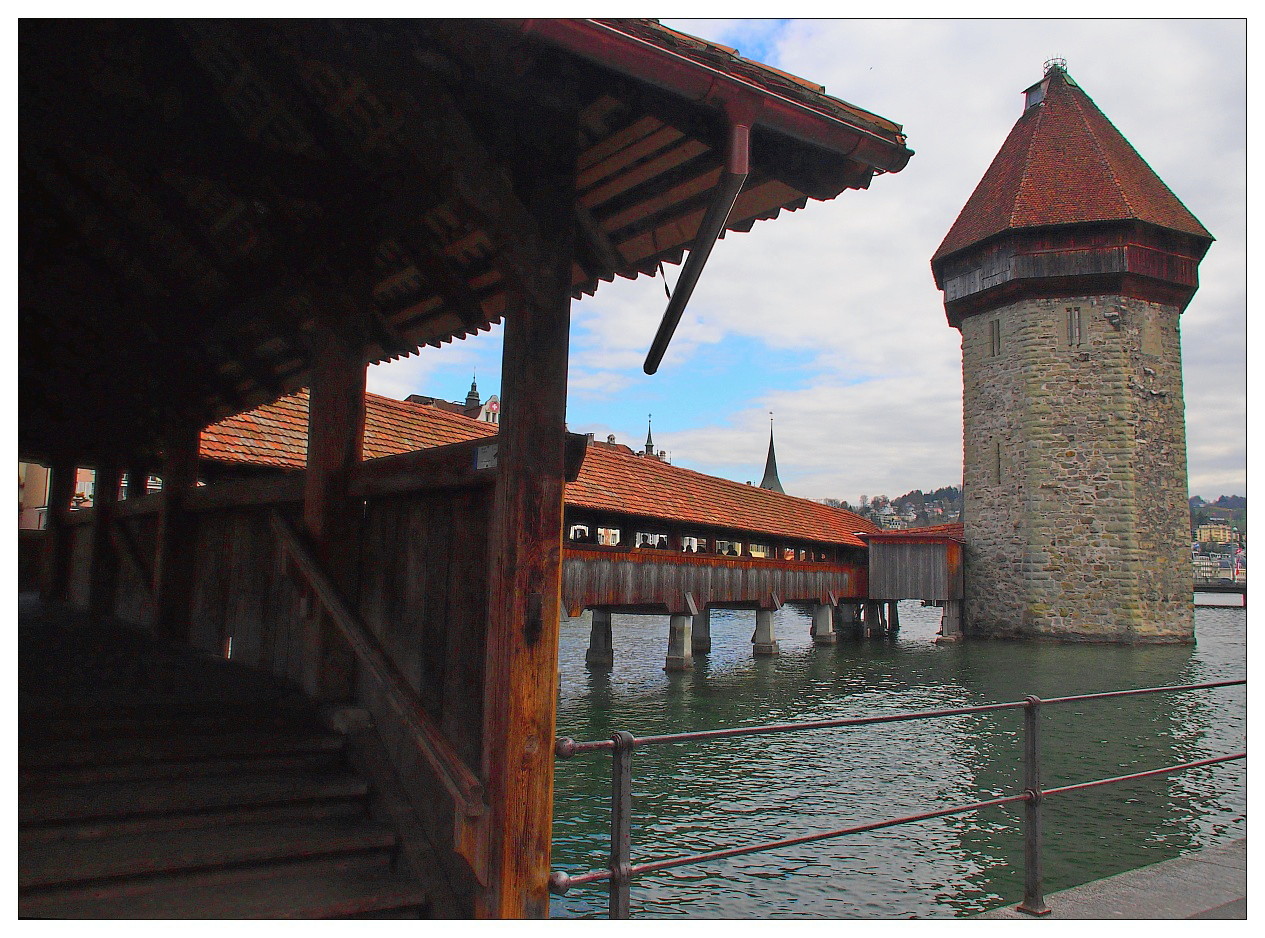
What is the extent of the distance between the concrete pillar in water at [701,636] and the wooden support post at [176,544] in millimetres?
16525

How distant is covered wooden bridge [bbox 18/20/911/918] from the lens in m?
2.82

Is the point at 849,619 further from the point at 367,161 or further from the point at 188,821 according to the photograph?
the point at 188,821

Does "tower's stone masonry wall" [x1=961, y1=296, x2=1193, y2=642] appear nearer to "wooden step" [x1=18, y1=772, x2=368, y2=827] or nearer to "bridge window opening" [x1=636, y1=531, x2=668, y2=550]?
"bridge window opening" [x1=636, y1=531, x2=668, y2=550]

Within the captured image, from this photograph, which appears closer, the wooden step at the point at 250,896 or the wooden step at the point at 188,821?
the wooden step at the point at 250,896

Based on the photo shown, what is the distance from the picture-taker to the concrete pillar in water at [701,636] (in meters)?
21.8

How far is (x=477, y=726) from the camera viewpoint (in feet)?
10.3

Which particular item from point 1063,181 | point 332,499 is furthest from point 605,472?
point 1063,181

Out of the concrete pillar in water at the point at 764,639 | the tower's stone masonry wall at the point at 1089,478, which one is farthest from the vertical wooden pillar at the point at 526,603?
the tower's stone masonry wall at the point at 1089,478

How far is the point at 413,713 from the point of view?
3158mm

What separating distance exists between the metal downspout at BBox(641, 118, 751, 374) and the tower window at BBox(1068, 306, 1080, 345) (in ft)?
76.2

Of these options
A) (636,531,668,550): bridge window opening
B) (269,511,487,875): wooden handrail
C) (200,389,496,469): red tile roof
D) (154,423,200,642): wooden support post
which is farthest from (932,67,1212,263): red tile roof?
(269,511,487,875): wooden handrail

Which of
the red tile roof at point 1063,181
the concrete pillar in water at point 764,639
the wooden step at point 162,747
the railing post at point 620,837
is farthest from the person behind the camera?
the red tile roof at point 1063,181

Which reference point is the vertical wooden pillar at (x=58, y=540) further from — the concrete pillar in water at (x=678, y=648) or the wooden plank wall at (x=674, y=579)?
the concrete pillar in water at (x=678, y=648)

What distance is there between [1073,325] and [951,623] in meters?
8.57
